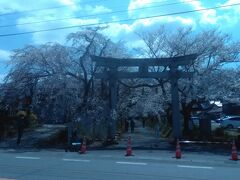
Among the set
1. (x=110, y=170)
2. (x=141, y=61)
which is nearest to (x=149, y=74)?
(x=141, y=61)

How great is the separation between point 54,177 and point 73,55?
20.5 m

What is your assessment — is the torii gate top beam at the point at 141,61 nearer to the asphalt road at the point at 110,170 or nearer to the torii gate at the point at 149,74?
the torii gate at the point at 149,74

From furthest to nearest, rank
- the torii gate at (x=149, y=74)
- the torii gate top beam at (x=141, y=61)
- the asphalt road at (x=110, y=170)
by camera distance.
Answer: the torii gate top beam at (x=141, y=61)
the torii gate at (x=149, y=74)
the asphalt road at (x=110, y=170)

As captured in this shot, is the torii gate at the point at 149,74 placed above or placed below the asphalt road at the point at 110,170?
above

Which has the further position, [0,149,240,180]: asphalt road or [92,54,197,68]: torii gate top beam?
[92,54,197,68]: torii gate top beam

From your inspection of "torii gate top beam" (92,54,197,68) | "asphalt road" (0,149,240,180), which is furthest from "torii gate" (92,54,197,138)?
"asphalt road" (0,149,240,180)

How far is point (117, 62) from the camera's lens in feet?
86.4

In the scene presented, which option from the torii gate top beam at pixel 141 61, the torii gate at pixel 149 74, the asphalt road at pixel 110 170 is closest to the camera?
the asphalt road at pixel 110 170

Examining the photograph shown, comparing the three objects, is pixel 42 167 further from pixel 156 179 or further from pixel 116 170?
pixel 156 179

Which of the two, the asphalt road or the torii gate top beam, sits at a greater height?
the torii gate top beam

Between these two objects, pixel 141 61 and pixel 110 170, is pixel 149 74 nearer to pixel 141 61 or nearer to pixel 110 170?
pixel 141 61

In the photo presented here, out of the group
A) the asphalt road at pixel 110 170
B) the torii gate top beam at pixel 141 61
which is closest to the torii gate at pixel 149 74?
the torii gate top beam at pixel 141 61

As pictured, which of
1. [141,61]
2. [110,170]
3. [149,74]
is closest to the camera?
[110,170]

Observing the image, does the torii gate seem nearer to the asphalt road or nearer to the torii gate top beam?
the torii gate top beam
